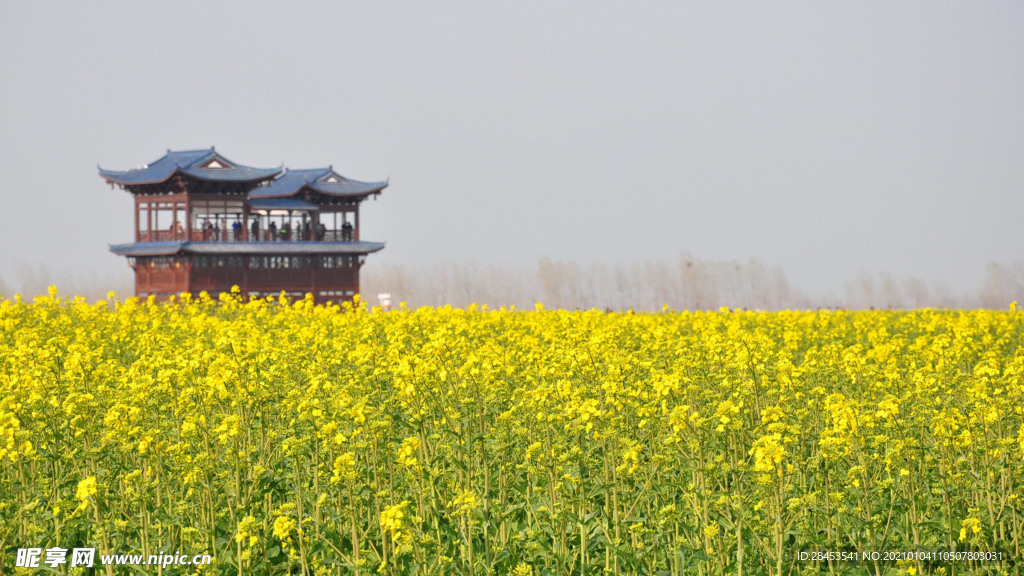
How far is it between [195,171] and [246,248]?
350 centimetres

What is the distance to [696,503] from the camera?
228 inches

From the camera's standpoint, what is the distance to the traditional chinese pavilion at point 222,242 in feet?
123

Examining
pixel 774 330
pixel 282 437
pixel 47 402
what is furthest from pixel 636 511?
pixel 774 330

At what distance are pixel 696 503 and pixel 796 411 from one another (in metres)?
1.49

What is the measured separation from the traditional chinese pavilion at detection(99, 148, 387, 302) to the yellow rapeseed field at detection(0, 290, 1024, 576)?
99.4ft

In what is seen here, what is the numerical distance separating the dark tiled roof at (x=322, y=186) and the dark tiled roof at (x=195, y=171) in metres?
2.75

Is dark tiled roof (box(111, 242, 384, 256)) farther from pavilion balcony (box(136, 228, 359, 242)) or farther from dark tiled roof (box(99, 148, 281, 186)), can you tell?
dark tiled roof (box(99, 148, 281, 186))

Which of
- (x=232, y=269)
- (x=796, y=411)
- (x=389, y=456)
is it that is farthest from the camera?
(x=232, y=269)

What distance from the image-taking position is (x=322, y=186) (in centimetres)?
4138

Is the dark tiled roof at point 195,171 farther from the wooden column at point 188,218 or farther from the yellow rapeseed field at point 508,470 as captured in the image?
the yellow rapeseed field at point 508,470

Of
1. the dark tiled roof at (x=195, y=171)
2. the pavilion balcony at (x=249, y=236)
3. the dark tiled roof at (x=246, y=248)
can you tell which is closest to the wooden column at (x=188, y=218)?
the pavilion balcony at (x=249, y=236)

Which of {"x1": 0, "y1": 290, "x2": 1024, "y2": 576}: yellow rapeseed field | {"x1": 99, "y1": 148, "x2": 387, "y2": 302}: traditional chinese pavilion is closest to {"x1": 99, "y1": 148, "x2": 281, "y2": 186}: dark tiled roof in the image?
{"x1": 99, "y1": 148, "x2": 387, "y2": 302}: traditional chinese pavilion

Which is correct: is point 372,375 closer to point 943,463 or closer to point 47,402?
point 47,402

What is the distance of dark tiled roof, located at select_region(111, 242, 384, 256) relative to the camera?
3669cm
